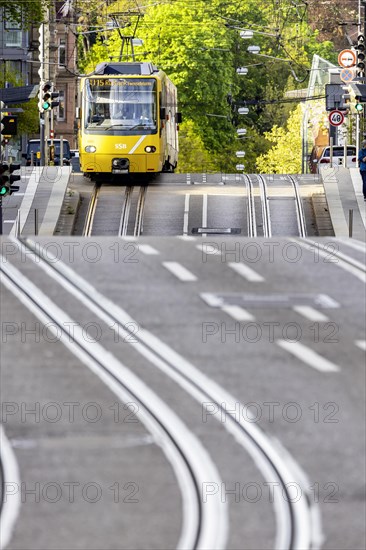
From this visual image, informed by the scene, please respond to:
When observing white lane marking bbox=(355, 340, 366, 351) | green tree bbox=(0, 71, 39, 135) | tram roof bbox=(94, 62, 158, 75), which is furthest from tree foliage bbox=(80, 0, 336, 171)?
white lane marking bbox=(355, 340, 366, 351)

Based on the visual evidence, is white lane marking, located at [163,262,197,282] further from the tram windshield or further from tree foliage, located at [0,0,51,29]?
tree foliage, located at [0,0,51,29]

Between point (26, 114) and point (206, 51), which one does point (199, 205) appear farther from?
point (206, 51)

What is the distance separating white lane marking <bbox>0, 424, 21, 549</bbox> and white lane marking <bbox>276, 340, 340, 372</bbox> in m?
2.39

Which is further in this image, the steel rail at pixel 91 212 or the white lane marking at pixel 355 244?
the steel rail at pixel 91 212

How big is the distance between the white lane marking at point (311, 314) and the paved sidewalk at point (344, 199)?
19.9m

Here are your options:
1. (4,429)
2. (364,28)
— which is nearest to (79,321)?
(4,429)

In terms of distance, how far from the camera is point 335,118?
157 feet

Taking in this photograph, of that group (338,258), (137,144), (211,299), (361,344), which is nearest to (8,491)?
(211,299)

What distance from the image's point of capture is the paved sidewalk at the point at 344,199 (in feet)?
111

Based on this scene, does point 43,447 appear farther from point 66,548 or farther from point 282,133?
point 282,133

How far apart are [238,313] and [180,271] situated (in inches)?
41.4

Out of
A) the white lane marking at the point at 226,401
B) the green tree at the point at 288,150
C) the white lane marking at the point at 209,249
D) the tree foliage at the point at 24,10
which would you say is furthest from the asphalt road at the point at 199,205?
the green tree at the point at 288,150

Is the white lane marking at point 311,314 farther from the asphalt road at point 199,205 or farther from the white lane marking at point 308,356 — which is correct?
the asphalt road at point 199,205

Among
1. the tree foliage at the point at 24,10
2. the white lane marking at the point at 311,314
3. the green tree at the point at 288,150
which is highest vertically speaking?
the tree foliage at the point at 24,10
